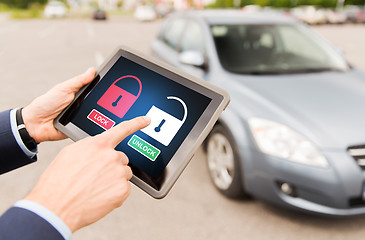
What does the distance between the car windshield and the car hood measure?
21 cm

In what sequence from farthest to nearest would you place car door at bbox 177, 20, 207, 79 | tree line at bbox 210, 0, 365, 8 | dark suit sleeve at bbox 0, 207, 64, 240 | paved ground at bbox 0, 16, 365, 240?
tree line at bbox 210, 0, 365, 8 → car door at bbox 177, 20, 207, 79 → paved ground at bbox 0, 16, 365, 240 → dark suit sleeve at bbox 0, 207, 64, 240

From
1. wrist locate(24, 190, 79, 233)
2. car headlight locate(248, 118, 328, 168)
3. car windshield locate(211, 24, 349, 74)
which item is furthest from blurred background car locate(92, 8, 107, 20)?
wrist locate(24, 190, 79, 233)

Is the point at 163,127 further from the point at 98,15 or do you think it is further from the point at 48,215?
the point at 98,15

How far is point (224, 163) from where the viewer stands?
2746 mm

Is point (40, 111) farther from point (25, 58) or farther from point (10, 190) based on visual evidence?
point (25, 58)

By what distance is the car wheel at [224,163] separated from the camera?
2543 millimetres

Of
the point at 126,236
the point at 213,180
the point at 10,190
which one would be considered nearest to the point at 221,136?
the point at 213,180

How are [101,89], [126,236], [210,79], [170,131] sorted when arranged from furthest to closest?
1. [210,79]
2. [126,236]
3. [101,89]
4. [170,131]

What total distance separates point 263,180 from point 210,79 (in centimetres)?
111

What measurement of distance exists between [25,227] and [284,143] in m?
1.79

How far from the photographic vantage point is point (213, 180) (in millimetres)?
2875

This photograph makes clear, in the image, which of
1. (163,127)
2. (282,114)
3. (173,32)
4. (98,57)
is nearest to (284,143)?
(282,114)

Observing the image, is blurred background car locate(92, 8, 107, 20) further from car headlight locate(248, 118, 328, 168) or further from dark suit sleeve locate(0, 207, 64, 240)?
dark suit sleeve locate(0, 207, 64, 240)

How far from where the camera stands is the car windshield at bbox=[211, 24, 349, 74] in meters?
3.19
